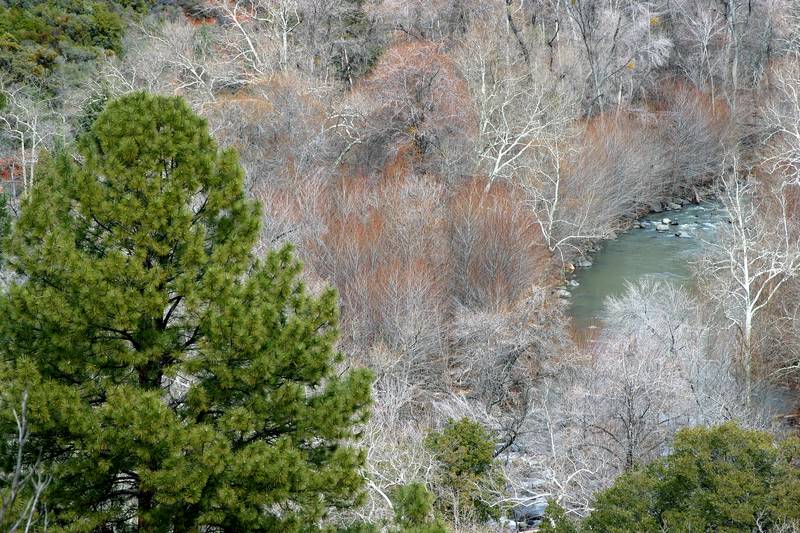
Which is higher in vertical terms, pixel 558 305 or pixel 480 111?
pixel 480 111

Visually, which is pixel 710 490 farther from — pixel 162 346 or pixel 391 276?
pixel 391 276

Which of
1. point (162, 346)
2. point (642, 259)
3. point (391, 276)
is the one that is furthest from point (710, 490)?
point (642, 259)

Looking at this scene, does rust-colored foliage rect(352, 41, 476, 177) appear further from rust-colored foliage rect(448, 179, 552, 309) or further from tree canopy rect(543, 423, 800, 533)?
tree canopy rect(543, 423, 800, 533)

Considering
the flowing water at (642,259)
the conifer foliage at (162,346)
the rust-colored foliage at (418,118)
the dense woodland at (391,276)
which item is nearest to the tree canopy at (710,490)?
the dense woodland at (391,276)

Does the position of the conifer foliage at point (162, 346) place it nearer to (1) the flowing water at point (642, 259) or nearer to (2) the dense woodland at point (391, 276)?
(2) the dense woodland at point (391, 276)

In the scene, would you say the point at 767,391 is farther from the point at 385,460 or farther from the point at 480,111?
the point at 480,111

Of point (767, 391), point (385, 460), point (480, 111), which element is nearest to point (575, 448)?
point (385, 460)
